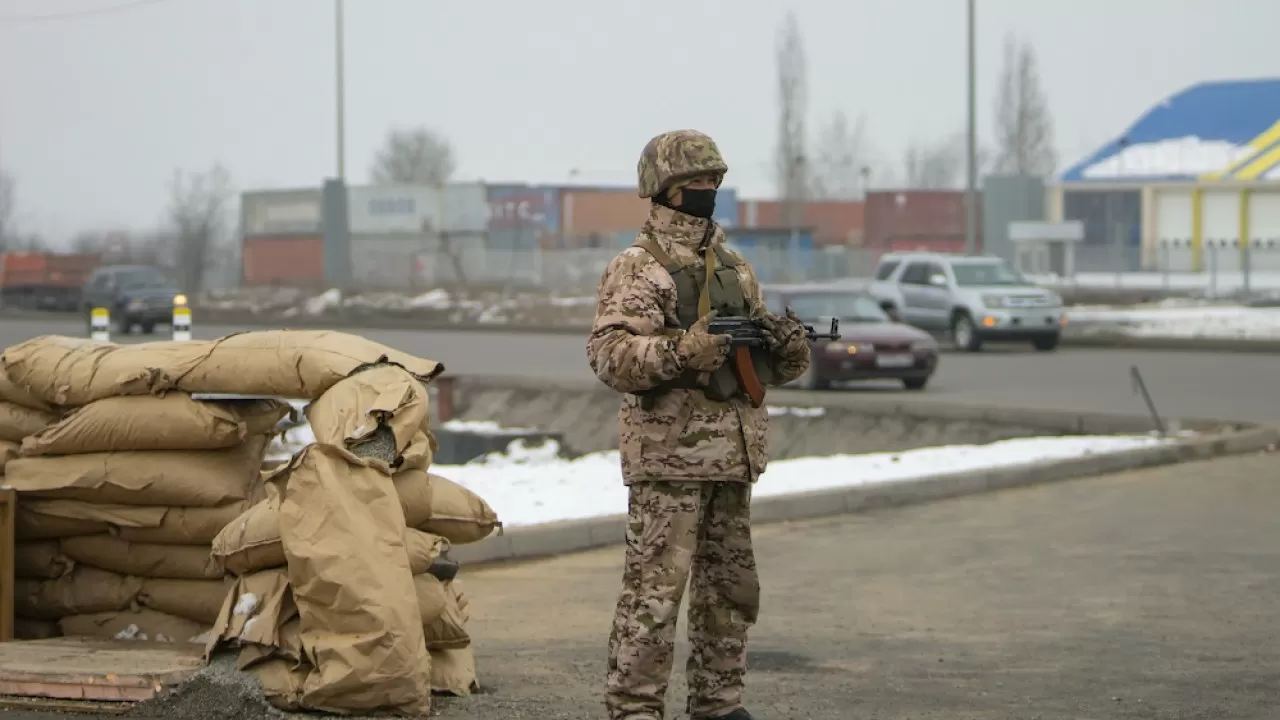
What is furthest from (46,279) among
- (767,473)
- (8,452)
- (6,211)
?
(8,452)

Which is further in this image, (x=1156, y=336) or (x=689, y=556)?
(x=1156, y=336)

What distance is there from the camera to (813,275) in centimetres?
5784

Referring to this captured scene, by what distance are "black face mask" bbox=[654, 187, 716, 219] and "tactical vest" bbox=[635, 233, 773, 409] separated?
119 mm

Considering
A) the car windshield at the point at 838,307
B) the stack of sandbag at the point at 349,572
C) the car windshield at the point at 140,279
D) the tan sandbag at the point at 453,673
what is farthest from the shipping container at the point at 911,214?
the stack of sandbag at the point at 349,572

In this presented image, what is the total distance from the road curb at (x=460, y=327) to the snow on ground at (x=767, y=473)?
1574 centimetres

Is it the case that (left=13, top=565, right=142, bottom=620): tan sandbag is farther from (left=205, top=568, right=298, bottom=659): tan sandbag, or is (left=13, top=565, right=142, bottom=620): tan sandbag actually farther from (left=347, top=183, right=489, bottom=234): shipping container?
(left=347, top=183, right=489, bottom=234): shipping container

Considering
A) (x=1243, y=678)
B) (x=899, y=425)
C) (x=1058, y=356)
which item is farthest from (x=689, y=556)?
(x=1058, y=356)

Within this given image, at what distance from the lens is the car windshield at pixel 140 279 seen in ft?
143

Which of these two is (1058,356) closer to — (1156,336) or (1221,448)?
(1156,336)

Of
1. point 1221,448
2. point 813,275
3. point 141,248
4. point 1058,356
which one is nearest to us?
point 1221,448

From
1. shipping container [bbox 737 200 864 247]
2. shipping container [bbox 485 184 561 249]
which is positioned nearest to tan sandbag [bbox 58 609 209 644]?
shipping container [bbox 485 184 561 249]

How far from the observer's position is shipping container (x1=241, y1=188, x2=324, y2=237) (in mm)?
84562

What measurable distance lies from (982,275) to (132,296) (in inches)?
794

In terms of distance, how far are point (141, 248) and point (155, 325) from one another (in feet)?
139
